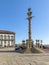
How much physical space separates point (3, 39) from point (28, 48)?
2247 inches

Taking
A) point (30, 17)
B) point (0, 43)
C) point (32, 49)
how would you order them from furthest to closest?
1. point (0, 43)
2. point (30, 17)
3. point (32, 49)

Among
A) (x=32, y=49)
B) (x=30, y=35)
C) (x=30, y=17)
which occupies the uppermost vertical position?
(x=30, y=17)

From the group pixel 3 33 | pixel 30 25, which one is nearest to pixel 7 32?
pixel 3 33

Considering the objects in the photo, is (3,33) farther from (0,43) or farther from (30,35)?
(30,35)

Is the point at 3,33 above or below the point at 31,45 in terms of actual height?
above

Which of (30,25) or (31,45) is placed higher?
(30,25)

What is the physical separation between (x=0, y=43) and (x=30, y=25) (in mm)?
55370

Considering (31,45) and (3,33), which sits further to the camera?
(3,33)

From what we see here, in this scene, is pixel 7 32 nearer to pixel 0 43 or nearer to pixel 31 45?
pixel 0 43

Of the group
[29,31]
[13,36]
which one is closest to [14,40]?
[13,36]

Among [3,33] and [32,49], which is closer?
[32,49]

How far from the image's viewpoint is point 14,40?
3629 inches

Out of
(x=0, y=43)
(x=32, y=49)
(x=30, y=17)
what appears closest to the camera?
(x=32, y=49)

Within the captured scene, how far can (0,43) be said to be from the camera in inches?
3585
